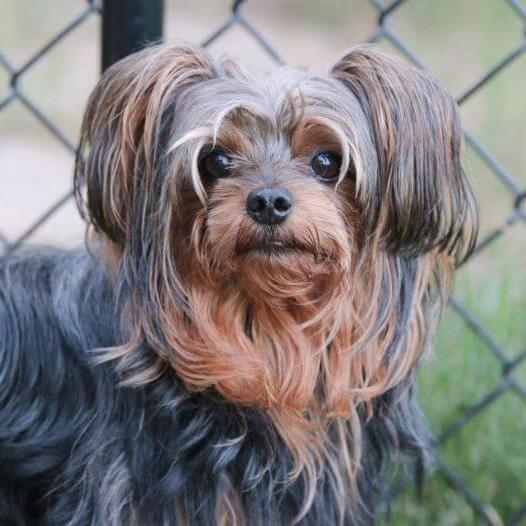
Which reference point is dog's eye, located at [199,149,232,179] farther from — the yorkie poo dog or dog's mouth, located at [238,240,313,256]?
dog's mouth, located at [238,240,313,256]

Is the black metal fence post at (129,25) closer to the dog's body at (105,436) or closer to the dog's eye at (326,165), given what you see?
the dog's body at (105,436)

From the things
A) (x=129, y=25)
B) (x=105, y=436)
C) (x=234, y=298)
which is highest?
(x=129, y=25)

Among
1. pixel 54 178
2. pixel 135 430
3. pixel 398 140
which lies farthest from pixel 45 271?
pixel 54 178

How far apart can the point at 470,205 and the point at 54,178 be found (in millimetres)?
3526

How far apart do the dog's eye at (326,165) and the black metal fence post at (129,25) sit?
2.23 feet

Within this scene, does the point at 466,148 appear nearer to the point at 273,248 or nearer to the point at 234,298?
the point at 234,298

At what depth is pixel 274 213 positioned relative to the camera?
2.62m

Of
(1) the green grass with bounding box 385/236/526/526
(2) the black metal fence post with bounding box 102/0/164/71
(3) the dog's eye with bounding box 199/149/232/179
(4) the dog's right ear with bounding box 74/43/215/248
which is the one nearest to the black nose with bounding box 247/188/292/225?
(3) the dog's eye with bounding box 199/149/232/179

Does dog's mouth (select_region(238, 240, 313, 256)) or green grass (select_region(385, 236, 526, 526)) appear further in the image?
green grass (select_region(385, 236, 526, 526))

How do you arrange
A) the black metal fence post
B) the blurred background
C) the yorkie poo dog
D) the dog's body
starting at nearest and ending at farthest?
1. the yorkie poo dog
2. the dog's body
3. the black metal fence post
4. the blurred background

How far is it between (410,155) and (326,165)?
184mm

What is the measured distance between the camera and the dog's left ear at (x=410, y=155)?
2707 millimetres

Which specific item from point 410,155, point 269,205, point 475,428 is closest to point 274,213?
point 269,205

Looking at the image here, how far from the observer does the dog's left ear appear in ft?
8.88
